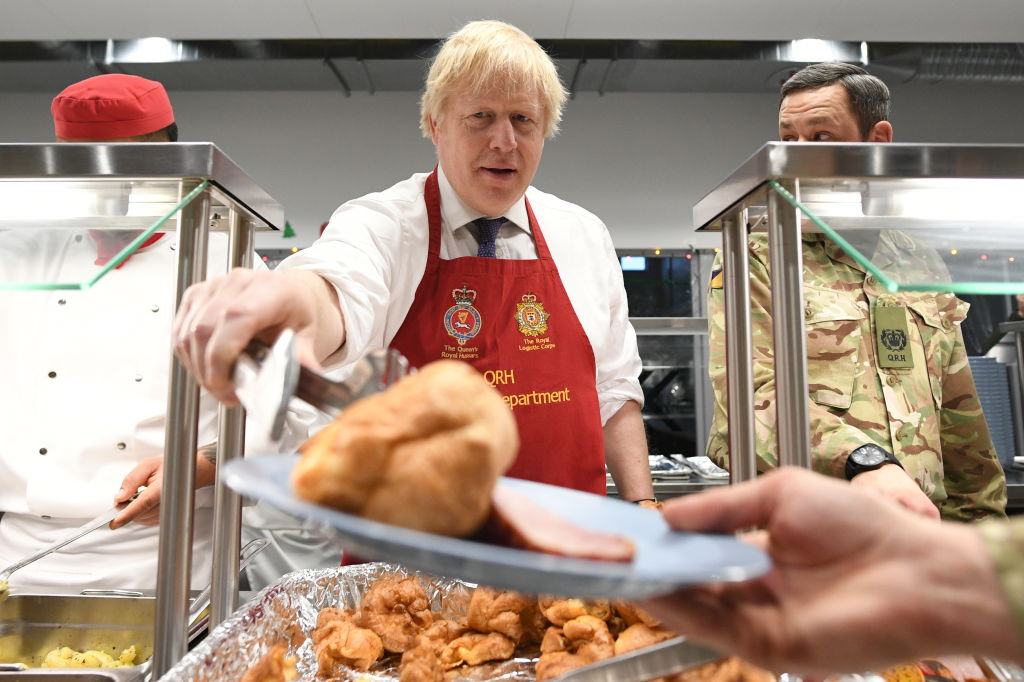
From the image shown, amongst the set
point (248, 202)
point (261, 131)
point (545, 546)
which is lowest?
point (545, 546)

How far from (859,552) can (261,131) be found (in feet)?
18.7

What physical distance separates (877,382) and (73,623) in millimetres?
1698

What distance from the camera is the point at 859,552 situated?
648mm

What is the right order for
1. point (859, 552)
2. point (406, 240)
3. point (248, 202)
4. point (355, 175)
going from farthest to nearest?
point (355, 175) < point (406, 240) < point (248, 202) < point (859, 552)

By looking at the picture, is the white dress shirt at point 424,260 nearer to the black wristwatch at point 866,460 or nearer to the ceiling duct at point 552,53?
the black wristwatch at point 866,460

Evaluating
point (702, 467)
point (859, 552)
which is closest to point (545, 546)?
point (859, 552)

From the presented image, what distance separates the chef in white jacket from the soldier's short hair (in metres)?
1.49

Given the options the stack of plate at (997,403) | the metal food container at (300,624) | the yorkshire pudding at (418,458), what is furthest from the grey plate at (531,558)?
the stack of plate at (997,403)

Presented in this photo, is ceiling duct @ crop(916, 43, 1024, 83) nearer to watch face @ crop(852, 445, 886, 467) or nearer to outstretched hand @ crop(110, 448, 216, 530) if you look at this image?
watch face @ crop(852, 445, 886, 467)

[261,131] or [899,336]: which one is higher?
[261,131]

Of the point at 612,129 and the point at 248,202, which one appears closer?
the point at 248,202

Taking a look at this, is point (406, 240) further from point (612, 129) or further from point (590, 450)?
point (612, 129)

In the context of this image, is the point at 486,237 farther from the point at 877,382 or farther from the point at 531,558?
the point at 531,558

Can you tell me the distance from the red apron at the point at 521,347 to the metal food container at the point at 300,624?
385mm
